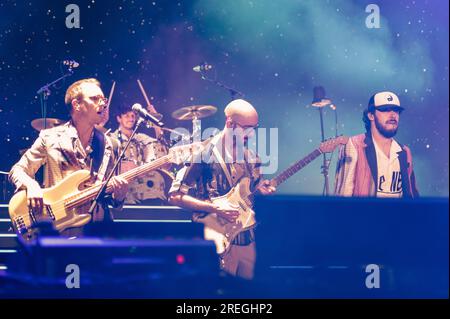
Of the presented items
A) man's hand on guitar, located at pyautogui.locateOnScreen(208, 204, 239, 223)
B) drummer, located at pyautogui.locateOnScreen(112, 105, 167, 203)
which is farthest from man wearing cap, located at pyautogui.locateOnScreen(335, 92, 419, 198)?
drummer, located at pyautogui.locateOnScreen(112, 105, 167, 203)

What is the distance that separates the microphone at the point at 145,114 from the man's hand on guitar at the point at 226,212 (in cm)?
68

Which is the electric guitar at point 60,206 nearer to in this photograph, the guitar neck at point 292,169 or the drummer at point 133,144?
the drummer at point 133,144

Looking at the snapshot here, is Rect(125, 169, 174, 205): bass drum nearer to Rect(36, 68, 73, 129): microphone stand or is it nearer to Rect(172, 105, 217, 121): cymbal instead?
Rect(172, 105, 217, 121): cymbal

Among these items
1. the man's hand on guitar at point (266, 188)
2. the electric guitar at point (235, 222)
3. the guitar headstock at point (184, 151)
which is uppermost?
the guitar headstock at point (184, 151)

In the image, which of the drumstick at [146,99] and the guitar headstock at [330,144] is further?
the guitar headstock at [330,144]

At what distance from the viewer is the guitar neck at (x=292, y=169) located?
4.14 metres

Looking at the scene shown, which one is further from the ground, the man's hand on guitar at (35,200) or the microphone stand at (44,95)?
the microphone stand at (44,95)

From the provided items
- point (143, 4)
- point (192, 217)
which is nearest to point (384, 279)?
point (192, 217)

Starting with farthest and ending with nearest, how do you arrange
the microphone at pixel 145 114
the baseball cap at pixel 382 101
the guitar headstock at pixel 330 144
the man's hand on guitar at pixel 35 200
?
the baseball cap at pixel 382 101
the guitar headstock at pixel 330 144
the microphone at pixel 145 114
the man's hand on guitar at pixel 35 200

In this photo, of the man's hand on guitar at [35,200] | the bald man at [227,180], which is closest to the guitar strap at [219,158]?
the bald man at [227,180]

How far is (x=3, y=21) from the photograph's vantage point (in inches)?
160

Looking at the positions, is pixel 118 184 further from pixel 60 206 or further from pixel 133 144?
pixel 60 206

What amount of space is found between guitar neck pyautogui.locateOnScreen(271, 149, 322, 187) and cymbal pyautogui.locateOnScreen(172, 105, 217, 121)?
0.65 m

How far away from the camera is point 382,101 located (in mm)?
4309
